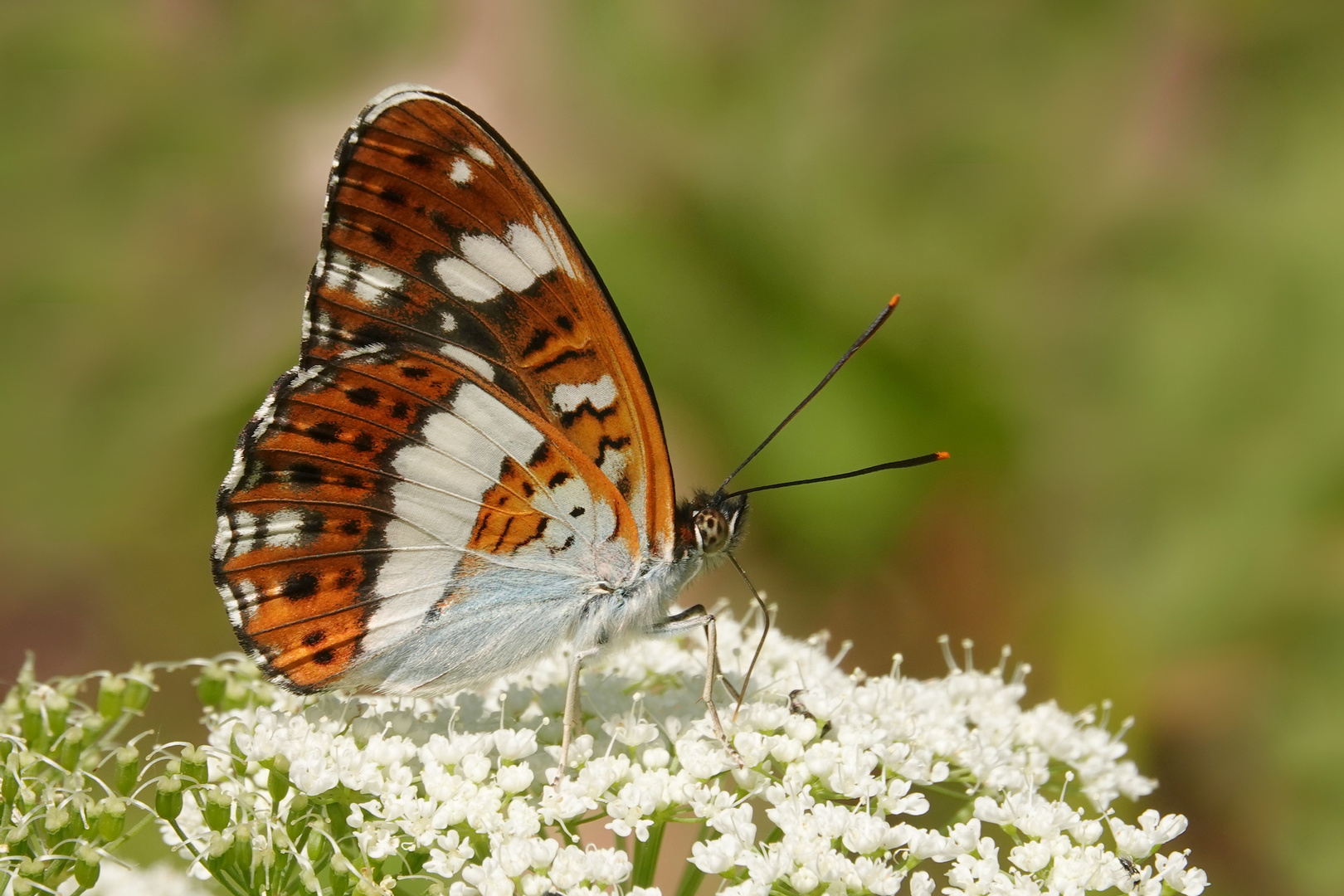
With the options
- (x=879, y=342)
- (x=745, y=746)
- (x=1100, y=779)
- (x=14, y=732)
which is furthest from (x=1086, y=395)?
(x=14, y=732)

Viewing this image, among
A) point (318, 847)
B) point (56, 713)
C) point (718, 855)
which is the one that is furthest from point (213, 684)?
point (718, 855)

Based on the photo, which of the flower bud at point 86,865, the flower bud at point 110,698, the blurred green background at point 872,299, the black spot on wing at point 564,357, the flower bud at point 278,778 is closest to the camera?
the flower bud at point 86,865

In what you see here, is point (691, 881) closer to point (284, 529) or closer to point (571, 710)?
point (571, 710)

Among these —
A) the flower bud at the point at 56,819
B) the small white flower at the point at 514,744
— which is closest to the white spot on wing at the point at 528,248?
the small white flower at the point at 514,744

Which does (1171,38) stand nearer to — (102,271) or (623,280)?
(623,280)

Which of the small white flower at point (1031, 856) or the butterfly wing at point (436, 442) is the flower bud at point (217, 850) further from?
the small white flower at point (1031, 856)

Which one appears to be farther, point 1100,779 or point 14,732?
point 1100,779
